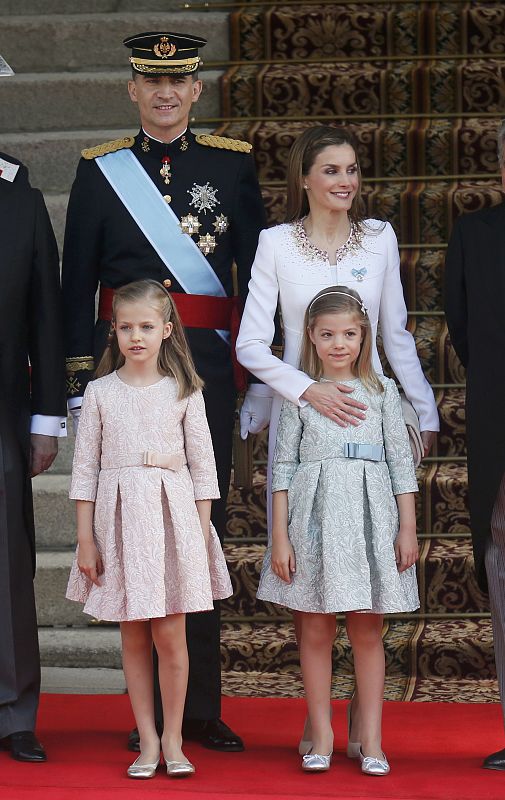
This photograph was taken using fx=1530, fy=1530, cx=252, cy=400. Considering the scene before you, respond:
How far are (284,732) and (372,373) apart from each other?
0.94m

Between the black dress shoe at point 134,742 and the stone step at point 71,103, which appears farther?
the stone step at point 71,103

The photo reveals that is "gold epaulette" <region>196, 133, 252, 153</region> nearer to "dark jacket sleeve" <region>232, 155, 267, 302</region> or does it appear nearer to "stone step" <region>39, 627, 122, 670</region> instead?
"dark jacket sleeve" <region>232, 155, 267, 302</region>

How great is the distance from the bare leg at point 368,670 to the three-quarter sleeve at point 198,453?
0.41 m

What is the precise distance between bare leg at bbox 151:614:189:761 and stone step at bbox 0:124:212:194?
289 cm

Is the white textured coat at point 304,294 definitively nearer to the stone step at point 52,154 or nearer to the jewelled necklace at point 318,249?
the jewelled necklace at point 318,249

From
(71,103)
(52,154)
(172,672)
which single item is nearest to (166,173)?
(172,672)

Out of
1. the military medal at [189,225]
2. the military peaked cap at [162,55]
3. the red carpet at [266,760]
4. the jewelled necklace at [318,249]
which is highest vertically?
the military peaked cap at [162,55]

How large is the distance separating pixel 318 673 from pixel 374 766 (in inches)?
9.0

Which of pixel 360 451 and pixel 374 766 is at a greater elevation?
pixel 360 451

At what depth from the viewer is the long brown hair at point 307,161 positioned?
3.41m

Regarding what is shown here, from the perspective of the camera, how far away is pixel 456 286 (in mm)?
3395

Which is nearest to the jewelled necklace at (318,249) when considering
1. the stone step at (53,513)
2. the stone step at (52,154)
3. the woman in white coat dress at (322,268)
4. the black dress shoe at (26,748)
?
the woman in white coat dress at (322,268)

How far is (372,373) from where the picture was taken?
11.0 feet

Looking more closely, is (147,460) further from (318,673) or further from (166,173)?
(166,173)
